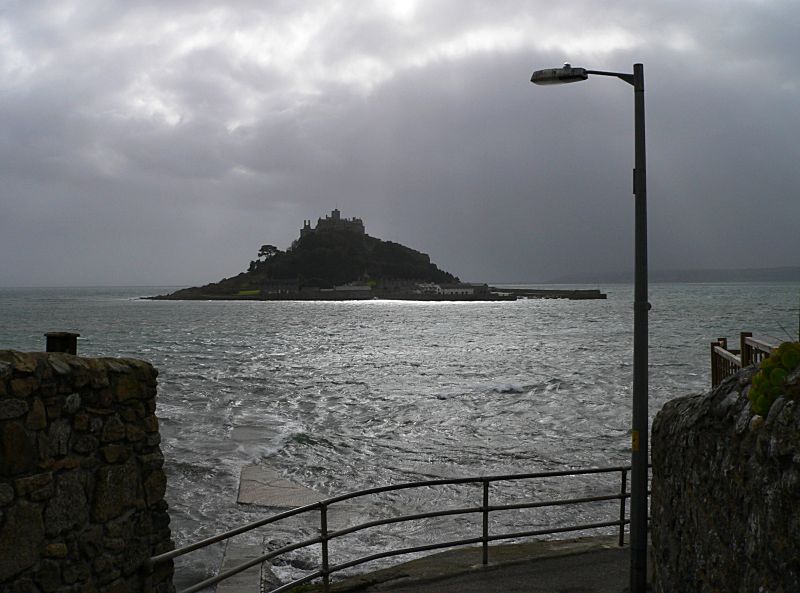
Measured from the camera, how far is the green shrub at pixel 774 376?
13.9ft

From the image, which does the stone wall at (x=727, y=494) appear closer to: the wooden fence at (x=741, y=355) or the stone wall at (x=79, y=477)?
the wooden fence at (x=741, y=355)

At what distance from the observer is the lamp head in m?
8.23

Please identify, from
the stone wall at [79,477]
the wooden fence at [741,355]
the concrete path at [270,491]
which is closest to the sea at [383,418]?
the concrete path at [270,491]

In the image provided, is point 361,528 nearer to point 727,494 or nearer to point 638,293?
point 727,494

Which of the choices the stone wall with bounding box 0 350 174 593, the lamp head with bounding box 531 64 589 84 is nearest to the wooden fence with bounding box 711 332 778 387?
the lamp head with bounding box 531 64 589 84

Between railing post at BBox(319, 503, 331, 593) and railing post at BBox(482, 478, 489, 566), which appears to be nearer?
railing post at BBox(319, 503, 331, 593)

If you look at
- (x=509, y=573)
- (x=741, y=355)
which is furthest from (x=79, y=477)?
(x=741, y=355)

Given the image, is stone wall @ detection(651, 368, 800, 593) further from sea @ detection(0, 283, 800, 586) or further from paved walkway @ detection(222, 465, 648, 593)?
paved walkway @ detection(222, 465, 648, 593)

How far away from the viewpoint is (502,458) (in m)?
22.7

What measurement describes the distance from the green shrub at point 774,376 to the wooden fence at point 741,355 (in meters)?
3.62

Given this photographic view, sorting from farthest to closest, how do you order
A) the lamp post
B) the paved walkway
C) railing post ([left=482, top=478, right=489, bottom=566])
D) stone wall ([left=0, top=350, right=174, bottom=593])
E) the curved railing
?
Answer: railing post ([left=482, top=478, right=489, bottom=566])
the paved walkway
the lamp post
the curved railing
stone wall ([left=0, top=350, right=174, bottom=593])

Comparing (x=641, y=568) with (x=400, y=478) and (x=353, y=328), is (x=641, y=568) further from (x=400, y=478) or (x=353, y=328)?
(x=353, y=328)

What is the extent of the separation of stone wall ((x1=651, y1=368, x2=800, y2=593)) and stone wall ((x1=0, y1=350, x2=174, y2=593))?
157 inches

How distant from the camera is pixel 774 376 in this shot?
4.26 meters
